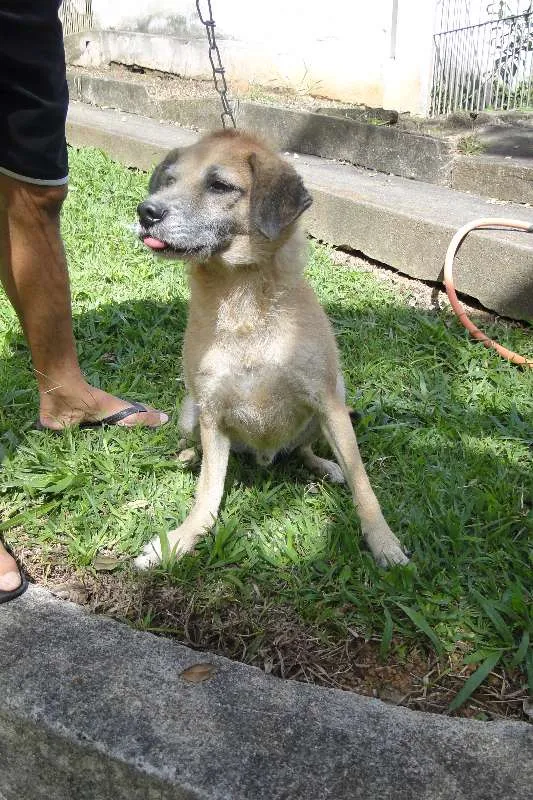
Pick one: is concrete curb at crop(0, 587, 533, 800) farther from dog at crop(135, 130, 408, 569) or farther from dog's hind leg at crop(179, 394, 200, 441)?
dog's hind leg at crop(179, 394, 200, 441)

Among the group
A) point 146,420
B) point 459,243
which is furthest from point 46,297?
point 459,243

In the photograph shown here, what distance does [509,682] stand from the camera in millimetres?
2299

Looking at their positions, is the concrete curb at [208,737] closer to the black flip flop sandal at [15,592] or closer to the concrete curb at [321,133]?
the black flip flop sandal at [15,592]

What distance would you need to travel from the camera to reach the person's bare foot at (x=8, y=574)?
8.05ft

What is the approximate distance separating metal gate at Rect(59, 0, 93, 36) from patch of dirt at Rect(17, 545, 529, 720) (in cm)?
1192

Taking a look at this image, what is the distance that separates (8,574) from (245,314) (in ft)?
3.75

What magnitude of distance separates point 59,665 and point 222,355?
119cm

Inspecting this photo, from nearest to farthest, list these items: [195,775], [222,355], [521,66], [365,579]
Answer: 1. [195,775]
2. [365,579]
3. [222,355]
4. [521,66]

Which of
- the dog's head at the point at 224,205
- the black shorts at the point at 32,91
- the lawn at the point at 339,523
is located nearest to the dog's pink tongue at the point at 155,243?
the dog's head at the point at 224,205

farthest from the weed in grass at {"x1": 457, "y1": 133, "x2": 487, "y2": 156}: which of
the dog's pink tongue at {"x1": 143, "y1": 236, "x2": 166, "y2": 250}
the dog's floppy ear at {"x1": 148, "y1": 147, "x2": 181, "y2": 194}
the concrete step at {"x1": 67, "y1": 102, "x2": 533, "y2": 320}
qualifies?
the dog's pink tongue at {"x1": 143, "y1": 236, "x2": 166, "y2": 250}

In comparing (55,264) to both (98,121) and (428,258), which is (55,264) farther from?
(98,121)

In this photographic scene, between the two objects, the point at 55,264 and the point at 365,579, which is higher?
the point at 55,264

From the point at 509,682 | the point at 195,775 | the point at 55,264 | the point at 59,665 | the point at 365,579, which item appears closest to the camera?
the point at 195,775

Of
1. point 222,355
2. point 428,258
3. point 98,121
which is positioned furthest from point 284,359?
point 98,121
